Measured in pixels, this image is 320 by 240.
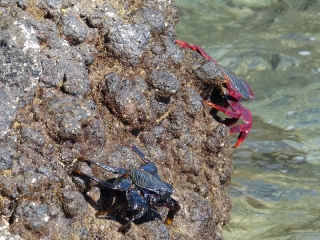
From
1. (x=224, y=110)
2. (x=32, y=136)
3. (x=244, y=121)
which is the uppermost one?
(x=32, y=136)

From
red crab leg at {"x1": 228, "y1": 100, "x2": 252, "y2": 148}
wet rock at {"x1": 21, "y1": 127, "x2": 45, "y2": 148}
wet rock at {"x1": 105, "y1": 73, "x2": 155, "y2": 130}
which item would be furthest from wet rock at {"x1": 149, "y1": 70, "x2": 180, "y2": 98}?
red crab leg at {"x1": 228, "y1": 100, "x2": 252, "y2": 148}

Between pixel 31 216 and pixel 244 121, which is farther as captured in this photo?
pixel 244 121

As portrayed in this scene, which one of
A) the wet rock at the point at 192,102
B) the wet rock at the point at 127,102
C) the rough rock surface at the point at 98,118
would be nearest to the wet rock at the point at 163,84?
the rough rock surface at the point at 98,118

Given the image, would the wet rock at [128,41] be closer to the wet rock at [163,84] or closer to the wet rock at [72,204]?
the wet rock at [163,84]

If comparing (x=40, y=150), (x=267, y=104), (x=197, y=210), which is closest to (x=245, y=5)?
(x=267, y=104)

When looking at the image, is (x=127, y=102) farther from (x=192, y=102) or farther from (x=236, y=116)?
(x=236, y=116)

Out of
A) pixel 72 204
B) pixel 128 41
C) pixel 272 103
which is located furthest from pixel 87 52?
pixel 272 103
